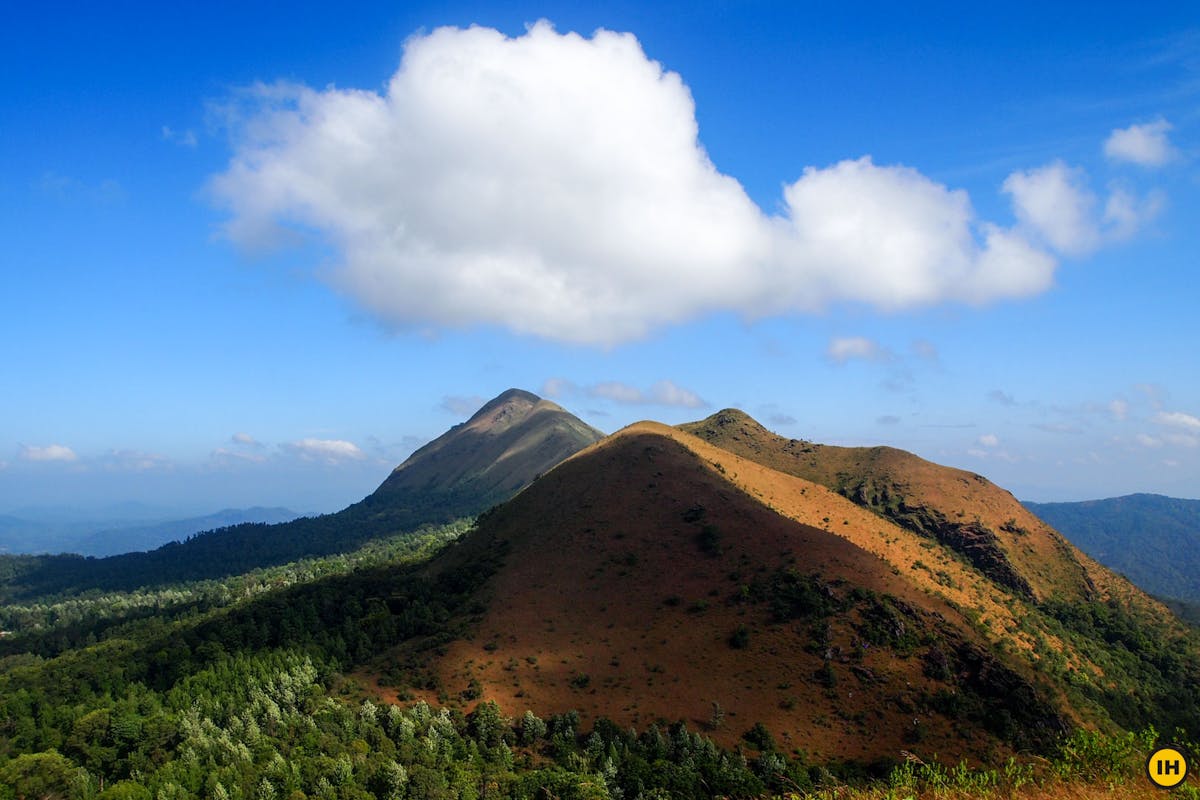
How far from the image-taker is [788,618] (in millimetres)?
95312

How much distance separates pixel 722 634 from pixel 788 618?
10.2 m

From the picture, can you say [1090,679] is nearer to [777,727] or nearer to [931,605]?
[931,605]

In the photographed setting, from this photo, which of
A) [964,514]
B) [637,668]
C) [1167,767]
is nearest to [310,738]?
[637,668]

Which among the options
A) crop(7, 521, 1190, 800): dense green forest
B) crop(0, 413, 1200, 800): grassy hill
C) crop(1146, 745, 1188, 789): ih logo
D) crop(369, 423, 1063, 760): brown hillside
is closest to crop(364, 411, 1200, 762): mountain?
crop(369, 423, 1063, 760): brown hillside

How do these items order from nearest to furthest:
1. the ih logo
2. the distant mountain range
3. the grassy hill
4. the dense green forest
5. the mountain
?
the ih logo, the dense green forest, the grassy hill, the distant mountain range, the mountain

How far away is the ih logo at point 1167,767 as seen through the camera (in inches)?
611

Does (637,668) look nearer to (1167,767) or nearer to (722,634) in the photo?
(722,634)

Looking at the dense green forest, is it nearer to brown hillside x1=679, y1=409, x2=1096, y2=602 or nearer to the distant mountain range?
the distant mountain range

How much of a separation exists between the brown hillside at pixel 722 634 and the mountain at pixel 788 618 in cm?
33

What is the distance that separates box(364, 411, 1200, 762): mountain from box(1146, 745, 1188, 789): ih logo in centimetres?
6545

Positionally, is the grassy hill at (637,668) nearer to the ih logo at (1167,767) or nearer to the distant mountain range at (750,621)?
the distant mountain range at (750,621)

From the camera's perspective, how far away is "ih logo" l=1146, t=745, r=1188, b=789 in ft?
50.9

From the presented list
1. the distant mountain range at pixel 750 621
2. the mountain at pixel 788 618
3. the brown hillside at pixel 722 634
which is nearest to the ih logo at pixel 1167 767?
the distant mountain range at pixel 750 621

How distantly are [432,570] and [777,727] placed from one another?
83593 millimetres
